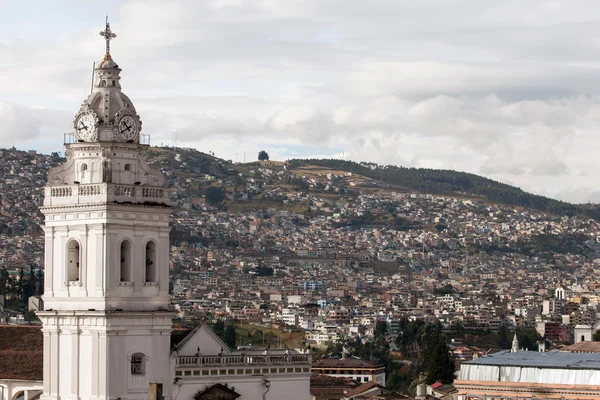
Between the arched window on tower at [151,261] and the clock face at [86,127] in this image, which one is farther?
the arched window on tower at [151,261]

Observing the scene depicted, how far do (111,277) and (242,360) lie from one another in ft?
17.7

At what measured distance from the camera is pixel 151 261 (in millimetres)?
48594

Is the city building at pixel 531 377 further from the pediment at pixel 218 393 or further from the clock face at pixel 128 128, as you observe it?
the clock face at pixel 128 128

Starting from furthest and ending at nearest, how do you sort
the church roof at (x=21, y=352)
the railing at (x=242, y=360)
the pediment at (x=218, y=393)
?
the church roof at (x=21, y=352) → the railing at (x=242, y=360) → the pediment at (x=218, y=393)

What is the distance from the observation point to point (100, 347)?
47094 mm

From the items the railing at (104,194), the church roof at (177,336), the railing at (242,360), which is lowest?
the railing at (242,360)


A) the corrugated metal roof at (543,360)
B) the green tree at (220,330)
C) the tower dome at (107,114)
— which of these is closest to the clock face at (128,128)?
the tower dome at (107,114)

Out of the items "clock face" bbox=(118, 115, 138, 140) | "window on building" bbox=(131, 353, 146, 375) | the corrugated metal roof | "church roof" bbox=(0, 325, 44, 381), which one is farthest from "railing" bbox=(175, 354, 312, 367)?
the corrugated metal roof

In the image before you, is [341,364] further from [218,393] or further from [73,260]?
[73,260]

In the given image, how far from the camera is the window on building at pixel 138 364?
157 feet

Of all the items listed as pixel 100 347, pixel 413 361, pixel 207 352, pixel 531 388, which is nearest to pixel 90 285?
pixel 100 347

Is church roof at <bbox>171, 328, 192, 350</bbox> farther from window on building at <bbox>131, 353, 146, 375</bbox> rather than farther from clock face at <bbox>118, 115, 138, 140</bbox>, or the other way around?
clock face at <bbox>118, 115, 138, 140</bbox>

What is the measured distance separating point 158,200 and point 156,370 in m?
4.98

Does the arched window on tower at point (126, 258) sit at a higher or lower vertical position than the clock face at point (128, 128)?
lower
